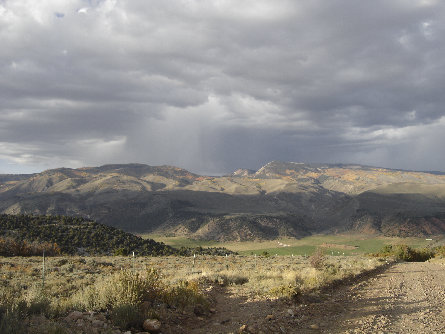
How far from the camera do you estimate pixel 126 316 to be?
7.91 m

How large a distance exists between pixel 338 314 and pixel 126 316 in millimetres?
6255

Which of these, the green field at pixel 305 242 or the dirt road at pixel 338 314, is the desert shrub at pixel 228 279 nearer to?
the dirt road at pixel 338 314

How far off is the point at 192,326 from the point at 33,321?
4.02m

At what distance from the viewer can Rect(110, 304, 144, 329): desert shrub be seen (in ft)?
25.2

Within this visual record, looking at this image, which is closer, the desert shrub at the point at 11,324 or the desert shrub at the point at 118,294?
the desert shrub at the point at 11,324

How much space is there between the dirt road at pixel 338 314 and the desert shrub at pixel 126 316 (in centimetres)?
139

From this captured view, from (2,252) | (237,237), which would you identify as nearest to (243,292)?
(2,252)

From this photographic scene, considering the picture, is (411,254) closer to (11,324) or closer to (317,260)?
(317,260)

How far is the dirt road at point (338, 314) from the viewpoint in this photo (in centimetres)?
831

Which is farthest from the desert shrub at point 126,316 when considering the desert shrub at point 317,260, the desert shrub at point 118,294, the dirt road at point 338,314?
the desert shrub at point 317,260

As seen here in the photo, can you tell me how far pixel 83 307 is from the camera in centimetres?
862

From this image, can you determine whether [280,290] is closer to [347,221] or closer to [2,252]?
[2,252]

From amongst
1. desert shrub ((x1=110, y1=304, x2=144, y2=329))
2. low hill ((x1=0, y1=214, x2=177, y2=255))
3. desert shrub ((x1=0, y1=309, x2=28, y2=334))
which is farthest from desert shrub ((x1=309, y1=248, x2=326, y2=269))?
low hill ((x1=0, y1=214, x2=177, y2=255))

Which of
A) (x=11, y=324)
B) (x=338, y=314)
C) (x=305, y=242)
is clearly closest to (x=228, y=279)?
(x=338, y=314)
